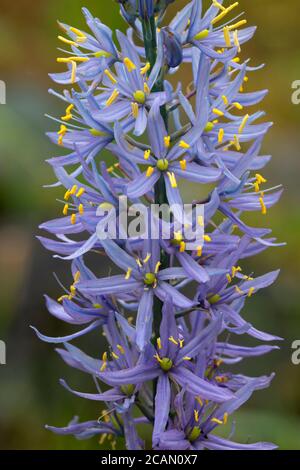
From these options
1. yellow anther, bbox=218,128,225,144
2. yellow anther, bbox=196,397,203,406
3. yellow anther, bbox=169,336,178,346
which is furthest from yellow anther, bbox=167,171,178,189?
yellow anther, bbox=196,397,203,406

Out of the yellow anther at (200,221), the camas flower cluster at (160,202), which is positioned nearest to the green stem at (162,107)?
the camas flower cluster at (160,202)

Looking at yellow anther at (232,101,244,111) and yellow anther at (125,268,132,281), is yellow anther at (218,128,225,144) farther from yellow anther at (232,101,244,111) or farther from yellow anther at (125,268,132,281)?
yellow anther at (125,268,132,281)

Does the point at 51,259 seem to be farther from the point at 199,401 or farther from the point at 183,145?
the point at 183,145

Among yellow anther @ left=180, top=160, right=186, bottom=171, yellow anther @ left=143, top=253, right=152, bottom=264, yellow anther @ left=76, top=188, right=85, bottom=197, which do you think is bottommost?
yellow anther @ left=143, top=253, right=152, bottom=264

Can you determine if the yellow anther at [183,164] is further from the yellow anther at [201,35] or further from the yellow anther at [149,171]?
the yellow anther at [201,35]

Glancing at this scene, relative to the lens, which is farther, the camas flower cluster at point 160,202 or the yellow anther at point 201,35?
the yellow anther at point 201,35

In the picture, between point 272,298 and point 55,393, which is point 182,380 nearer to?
point 55,393
